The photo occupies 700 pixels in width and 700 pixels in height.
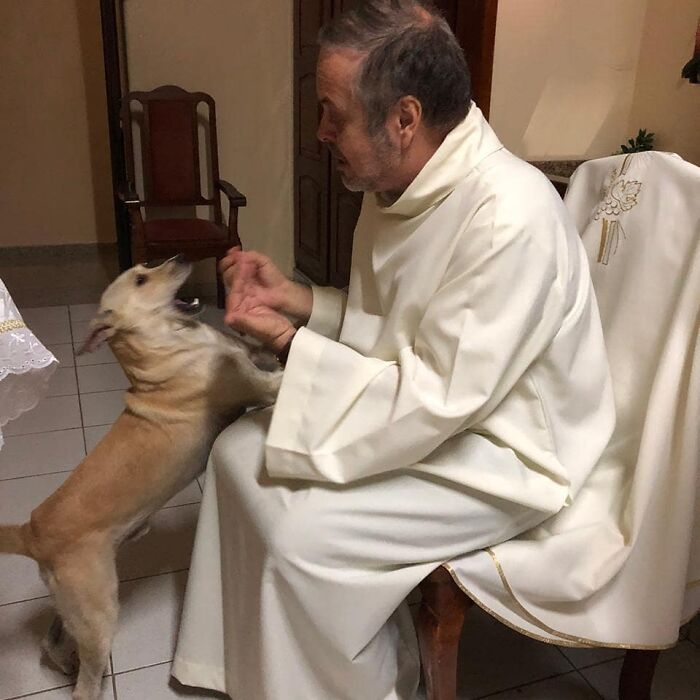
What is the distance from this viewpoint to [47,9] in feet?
14.2

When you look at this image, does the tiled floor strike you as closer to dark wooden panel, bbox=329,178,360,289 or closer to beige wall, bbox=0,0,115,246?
dark wooden panel, bbox=329,178,360,289

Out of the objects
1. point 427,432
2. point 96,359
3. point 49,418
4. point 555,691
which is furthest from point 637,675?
point 96,359

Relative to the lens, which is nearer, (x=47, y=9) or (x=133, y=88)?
(x=133, y=88)

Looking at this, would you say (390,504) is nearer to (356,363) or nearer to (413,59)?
(356,363)

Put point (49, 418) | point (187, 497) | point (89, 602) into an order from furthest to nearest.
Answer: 1. point (49, 418)
2. point (187, 497)
3. point (89, 602)

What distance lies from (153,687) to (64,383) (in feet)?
5.38

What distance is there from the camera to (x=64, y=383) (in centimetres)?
Answer: 282

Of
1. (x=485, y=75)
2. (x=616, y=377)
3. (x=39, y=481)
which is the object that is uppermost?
(x=485, y=75)

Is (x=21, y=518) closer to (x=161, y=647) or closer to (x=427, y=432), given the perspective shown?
(x=161, y=647)

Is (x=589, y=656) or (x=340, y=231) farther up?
(x=340, y=231)

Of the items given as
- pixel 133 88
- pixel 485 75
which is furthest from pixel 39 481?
pixel 133 88

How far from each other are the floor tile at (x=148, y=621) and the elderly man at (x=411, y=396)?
1.41 ft

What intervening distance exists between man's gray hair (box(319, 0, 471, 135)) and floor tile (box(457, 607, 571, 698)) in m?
1.10

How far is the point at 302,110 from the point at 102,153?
5.27ft
